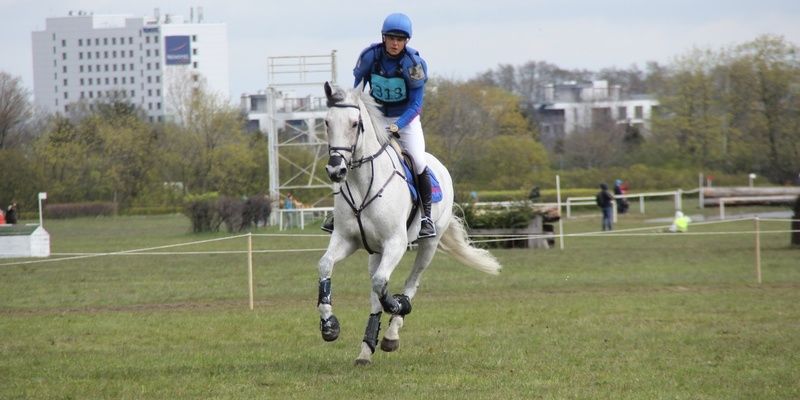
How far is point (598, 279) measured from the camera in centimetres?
2345

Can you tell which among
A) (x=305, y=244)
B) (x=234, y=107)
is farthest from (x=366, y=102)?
(x=234, y=107)

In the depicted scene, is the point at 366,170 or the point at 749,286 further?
the point at 749,286

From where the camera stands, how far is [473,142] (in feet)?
226

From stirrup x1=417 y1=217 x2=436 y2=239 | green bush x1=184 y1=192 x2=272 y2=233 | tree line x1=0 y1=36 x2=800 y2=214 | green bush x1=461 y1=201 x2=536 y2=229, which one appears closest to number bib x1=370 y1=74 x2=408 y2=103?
stirrup x1=417 y1=217 x2=436 y2=239

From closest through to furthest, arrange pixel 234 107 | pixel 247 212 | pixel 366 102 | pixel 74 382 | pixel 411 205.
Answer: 1. pixel 74 382
2. pixel 366 102
3. pixel 411 205
4. pixel 247 212
5. pixel 234 107

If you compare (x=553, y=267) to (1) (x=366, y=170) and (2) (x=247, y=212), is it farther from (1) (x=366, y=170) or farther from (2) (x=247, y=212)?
(2) (x=247, y=212)

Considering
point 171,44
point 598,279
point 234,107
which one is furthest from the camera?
point 171,44

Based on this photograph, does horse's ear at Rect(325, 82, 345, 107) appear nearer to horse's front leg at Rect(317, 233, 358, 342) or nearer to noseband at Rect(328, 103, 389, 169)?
noseband at Rect(328, 103, 389, 169)

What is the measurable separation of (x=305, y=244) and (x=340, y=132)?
2471 cm

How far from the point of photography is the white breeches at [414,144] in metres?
A: 12.2

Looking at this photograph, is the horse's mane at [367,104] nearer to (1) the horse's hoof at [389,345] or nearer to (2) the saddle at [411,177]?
(2) the saddle at [411,177]

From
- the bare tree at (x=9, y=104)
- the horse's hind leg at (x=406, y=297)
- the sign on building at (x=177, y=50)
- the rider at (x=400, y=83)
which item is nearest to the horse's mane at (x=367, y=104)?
the rider at (x=400, y=83)

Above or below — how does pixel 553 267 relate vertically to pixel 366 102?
below

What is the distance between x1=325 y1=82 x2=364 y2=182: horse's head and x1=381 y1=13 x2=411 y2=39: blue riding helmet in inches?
35.5
